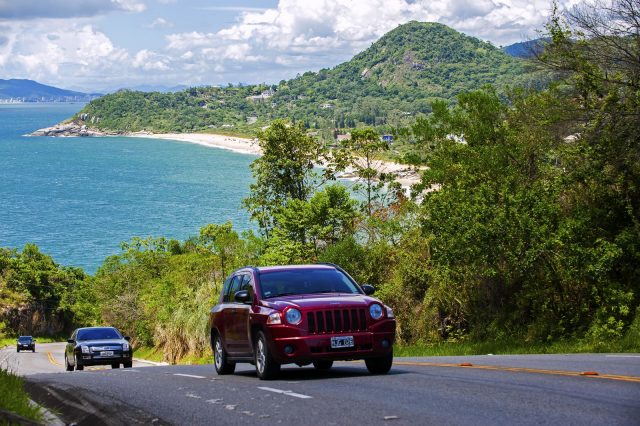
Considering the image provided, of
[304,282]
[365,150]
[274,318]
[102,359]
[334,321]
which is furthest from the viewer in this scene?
[365,150]

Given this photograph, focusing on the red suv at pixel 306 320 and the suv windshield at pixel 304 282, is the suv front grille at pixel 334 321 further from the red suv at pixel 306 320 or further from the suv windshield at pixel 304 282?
the suv windshield at pixel 304 282

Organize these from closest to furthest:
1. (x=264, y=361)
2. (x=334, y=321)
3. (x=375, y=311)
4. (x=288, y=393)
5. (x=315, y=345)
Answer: (x=288, y=393) < (x=315, y=345) < (x=334, y=321) < (x=375, y=311) < (x=264, y=361)

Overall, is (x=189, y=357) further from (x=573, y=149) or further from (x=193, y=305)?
(x=573, y=149)

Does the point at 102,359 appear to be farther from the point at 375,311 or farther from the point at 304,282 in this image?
the point at 375,311

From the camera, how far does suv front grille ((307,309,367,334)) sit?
13477mm

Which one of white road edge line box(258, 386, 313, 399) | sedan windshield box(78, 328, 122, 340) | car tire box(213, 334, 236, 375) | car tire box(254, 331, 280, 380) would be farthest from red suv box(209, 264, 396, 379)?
sedan windshield box(78, 328, 122, 340)

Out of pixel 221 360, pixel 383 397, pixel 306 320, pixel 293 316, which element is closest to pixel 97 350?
pixel 221 360

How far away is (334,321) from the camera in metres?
13.5

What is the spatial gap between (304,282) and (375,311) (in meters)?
1.45

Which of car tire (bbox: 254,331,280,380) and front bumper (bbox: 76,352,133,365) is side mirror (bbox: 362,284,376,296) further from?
front bumper (bbox: 76,352,133,365)

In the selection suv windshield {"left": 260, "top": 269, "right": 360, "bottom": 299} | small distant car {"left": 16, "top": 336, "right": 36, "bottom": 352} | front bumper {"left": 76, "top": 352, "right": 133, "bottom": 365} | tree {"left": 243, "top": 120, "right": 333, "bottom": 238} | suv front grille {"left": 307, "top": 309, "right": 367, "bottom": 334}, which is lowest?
small distant car {"left": 16, "top": 336, "right": 36, "bottom": 352}

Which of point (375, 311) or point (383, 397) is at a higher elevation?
point (375, 311)

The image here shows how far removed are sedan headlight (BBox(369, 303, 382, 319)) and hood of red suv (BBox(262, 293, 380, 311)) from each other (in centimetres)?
7

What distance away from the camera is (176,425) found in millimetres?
9703
